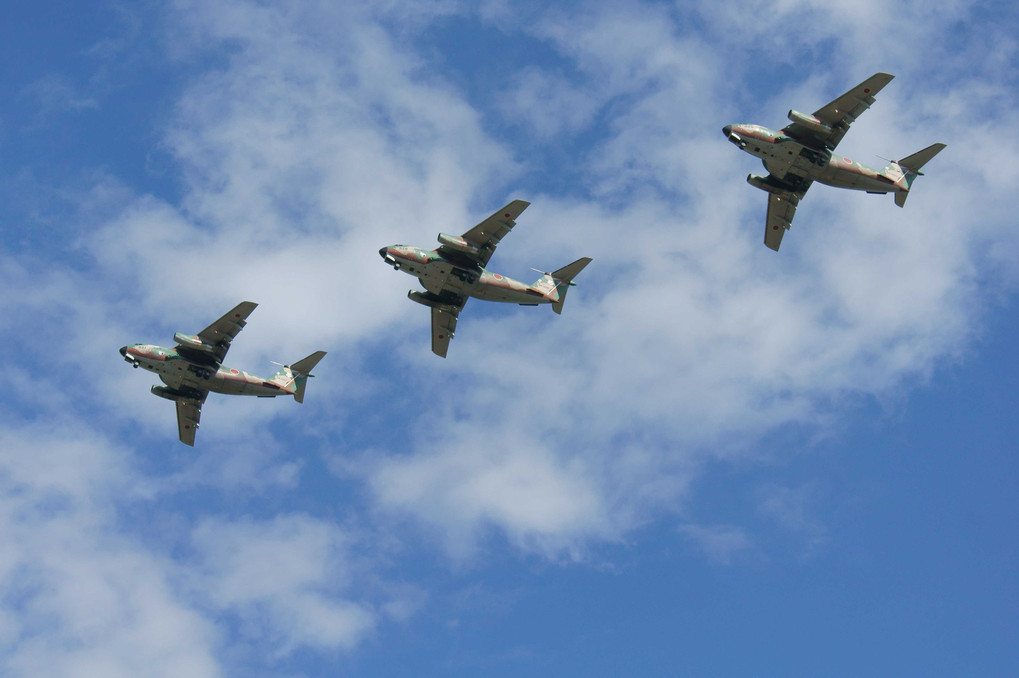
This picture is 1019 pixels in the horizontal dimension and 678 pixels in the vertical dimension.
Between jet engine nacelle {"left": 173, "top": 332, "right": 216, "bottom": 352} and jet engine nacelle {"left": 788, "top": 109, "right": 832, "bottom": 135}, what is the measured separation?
5044 centimetres

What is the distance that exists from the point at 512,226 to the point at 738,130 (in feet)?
63.5

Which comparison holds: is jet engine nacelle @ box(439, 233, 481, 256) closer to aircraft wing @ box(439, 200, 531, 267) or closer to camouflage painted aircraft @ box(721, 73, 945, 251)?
aircraft wing @ box(439, 200, 531, 267)

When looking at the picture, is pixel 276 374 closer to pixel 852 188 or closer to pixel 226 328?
pixel 226 328

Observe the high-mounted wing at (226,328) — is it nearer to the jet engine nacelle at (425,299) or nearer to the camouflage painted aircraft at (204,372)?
the camouflage painted aircraft at (204,372)

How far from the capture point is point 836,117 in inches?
3620

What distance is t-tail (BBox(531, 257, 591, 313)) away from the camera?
3907 inches

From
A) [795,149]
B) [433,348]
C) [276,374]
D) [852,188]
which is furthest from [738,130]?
[276,374]

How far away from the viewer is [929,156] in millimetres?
94562

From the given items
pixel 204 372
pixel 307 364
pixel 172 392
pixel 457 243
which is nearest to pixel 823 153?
pixel 457 243

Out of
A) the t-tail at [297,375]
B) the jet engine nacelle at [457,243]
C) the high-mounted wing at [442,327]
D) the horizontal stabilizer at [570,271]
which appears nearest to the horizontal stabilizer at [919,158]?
the horizontal stabilizer at [570,271]

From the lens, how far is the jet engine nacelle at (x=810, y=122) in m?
91.8

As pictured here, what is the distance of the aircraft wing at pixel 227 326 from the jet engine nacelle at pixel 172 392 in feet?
21.0

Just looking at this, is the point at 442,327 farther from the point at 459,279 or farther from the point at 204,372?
the point at 204,372

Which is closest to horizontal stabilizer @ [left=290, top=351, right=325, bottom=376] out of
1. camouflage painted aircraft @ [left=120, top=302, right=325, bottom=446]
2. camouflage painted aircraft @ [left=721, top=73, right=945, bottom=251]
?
camouflage painted aircraft @ [left=120, top=302, right=325, bottom=446]
